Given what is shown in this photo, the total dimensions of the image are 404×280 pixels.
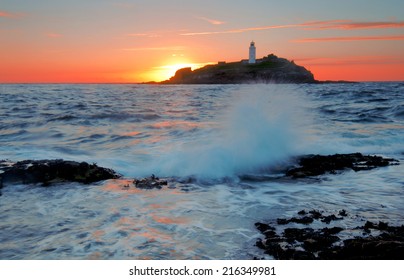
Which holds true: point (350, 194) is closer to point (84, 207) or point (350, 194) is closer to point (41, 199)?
point (84, 207)

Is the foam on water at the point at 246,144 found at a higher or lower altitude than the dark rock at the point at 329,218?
higher

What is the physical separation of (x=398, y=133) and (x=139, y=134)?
11279 millimetres

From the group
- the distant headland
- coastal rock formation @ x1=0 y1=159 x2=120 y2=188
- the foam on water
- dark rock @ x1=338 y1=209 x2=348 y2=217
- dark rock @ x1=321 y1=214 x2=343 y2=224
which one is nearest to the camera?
dark rock @ x1=321 y1=214 x2=343 y2=224

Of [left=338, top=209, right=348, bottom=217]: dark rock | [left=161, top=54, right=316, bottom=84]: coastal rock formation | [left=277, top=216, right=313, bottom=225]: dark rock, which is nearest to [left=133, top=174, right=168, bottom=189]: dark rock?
[left=277, top=216, right=313, bottom=225]: dark rock

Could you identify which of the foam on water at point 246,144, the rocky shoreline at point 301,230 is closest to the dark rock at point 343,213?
the rocky shoreline at point 301,230

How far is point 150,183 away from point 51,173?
7.93ft

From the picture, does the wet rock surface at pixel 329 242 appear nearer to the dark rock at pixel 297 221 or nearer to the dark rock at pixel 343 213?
the dark rock at pixel 297 221

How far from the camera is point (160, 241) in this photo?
5176 mm

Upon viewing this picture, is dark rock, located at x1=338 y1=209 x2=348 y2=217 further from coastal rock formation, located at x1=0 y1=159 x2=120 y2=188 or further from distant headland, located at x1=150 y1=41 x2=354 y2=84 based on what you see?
distant headland, located at x1=150 y1=41 x2=354 y2=84

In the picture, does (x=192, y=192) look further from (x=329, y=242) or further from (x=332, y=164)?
(x=332, y=164)

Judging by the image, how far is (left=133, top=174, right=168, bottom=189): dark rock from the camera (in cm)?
807

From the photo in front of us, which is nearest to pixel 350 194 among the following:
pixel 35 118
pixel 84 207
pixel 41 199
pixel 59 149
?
pixel 84 207

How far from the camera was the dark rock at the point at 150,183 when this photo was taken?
8.07 meters

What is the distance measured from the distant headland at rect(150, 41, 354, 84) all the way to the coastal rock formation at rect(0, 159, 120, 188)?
4056 inches
